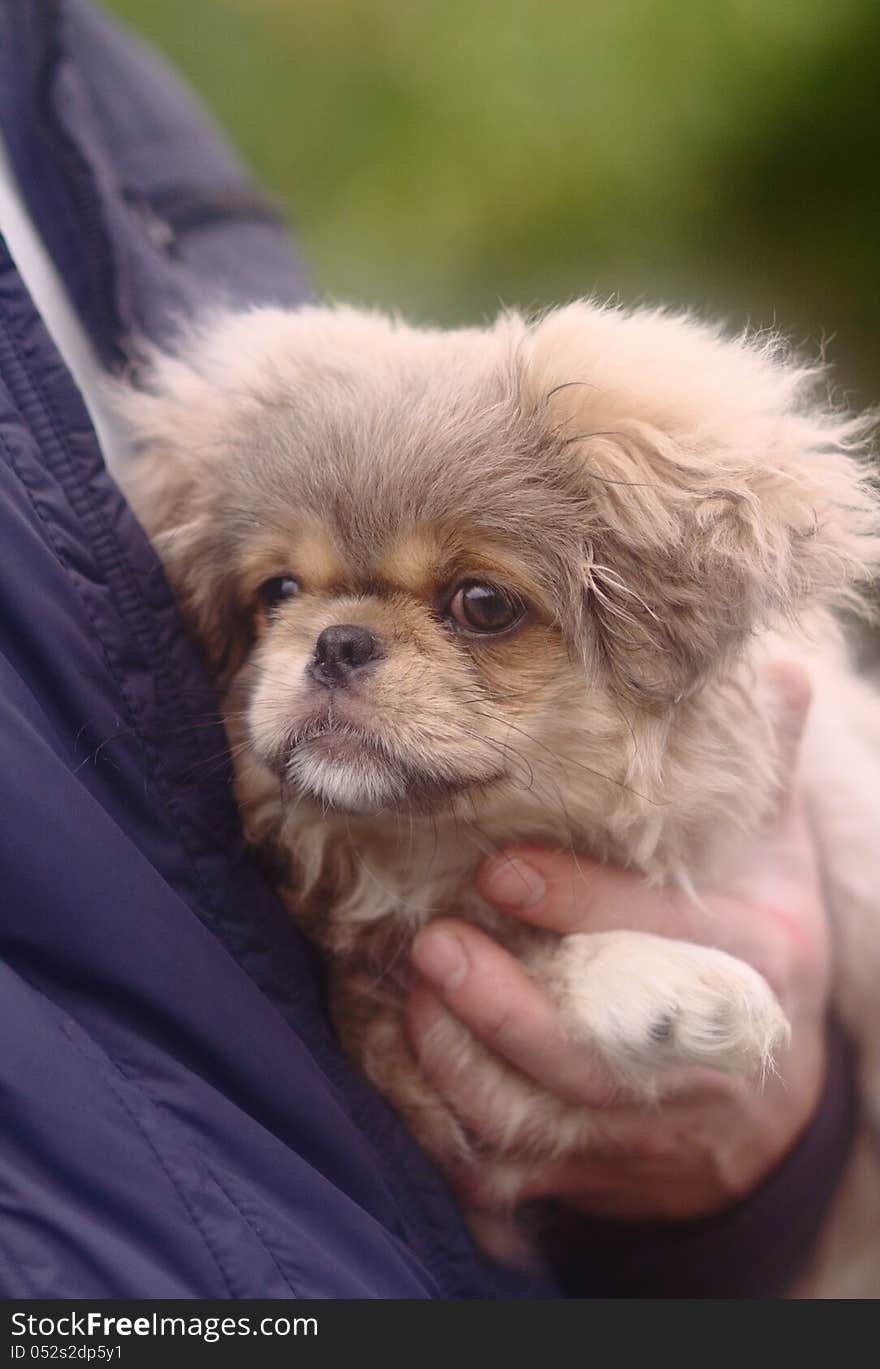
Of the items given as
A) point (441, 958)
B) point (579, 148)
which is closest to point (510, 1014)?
point (441, 958)

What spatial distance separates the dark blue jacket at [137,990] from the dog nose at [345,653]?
163 mm

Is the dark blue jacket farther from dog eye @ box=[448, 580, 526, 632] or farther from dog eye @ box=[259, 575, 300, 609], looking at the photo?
dog eye @ box=[448, 580, 526, 632]

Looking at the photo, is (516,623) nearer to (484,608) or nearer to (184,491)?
(484,608)

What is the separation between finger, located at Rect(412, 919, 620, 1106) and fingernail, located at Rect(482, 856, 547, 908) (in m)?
0.07

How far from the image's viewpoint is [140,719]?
1437 millimetres

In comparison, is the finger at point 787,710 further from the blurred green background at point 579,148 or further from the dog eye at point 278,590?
the blurred green background at point 579,148

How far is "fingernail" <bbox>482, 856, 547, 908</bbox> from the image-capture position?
1740 millimetres

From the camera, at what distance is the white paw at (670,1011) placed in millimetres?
1611

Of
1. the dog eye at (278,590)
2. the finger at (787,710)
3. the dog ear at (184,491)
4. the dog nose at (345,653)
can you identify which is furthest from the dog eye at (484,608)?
the finger at (787,710)

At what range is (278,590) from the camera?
178 centimetres

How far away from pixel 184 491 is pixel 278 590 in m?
0.27

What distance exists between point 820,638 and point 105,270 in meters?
1.26

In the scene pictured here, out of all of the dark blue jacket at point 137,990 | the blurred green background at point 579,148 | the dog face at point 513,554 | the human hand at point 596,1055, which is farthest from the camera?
the blurred green background at point 579,148

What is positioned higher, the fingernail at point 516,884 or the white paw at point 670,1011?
the fingernail at point 516,884
